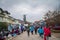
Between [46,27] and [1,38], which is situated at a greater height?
[46,27]

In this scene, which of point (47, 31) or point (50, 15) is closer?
point (47, 31)

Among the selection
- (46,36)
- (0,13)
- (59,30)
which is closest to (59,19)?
(59,30)

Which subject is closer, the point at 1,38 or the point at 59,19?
the point at 1,38

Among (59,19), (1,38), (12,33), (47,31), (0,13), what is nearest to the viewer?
(47,31)

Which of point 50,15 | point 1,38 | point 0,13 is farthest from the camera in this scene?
point 0,13

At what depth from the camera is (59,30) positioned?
3775cm

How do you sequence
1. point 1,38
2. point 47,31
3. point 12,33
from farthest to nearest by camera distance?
point 12,33, point 1,38, point 47,31

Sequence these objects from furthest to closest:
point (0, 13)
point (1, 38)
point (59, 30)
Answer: point (0, 13), point (59, 30), point (1, 38)

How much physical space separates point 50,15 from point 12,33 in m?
45.8

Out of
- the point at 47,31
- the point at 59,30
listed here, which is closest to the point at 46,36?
the point at 47,31

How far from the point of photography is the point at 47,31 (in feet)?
45.3

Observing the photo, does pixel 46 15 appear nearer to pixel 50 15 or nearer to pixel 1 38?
pixel 50 15

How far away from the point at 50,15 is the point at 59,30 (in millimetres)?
36719

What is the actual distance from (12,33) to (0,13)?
5089 centimetres
